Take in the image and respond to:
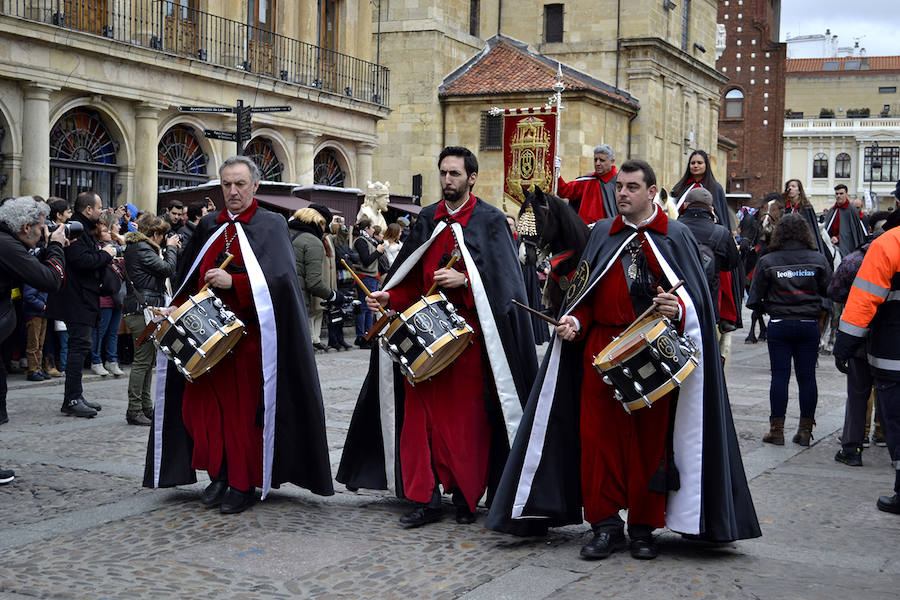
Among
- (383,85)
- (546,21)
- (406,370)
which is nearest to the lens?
(406,370)

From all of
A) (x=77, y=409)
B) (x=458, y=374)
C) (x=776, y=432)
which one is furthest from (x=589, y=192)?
(x=458, y=374)

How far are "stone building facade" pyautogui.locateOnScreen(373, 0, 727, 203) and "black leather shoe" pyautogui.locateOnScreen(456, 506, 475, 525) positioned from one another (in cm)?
3034

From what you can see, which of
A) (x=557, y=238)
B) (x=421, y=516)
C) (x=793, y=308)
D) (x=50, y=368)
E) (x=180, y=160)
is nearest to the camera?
(x=421, y=516)

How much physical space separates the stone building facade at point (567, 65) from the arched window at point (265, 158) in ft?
29.5

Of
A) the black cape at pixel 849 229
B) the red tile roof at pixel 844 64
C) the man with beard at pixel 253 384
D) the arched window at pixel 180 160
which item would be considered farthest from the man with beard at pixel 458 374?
the red tile roof at pixel 844 64

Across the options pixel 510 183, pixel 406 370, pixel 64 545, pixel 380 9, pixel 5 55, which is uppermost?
pixel 380 9

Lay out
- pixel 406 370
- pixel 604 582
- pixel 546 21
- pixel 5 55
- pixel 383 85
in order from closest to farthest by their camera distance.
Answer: pixel 604 582 < pixel 406 370 < pixel 5 55 < pixel 383 85 < pixel 546 21

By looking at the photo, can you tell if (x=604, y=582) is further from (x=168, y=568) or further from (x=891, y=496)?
(x=891, y=496)

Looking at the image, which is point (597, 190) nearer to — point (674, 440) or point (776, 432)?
point (776, 432)

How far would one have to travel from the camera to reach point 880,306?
24.1 feet

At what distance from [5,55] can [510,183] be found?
29.0 ft

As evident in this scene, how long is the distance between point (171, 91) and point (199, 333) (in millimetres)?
18139

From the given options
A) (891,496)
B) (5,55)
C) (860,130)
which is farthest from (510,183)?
(860,130)

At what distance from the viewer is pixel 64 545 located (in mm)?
5996
